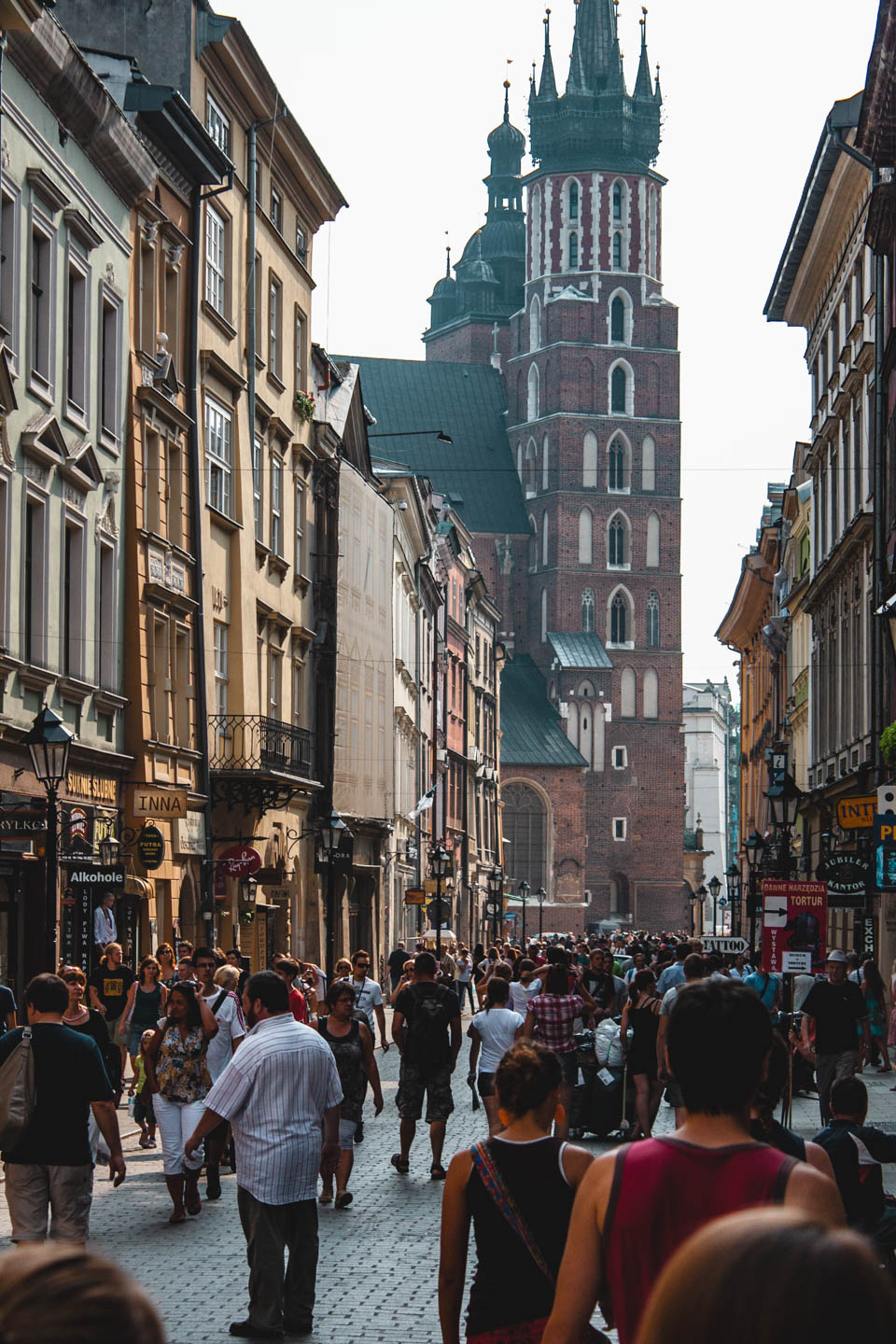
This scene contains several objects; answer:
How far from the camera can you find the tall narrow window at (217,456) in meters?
30.9

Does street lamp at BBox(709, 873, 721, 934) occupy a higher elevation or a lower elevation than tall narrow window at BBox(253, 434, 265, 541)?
lower

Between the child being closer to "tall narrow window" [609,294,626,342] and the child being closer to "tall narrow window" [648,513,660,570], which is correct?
"tall narrow window" [648,513,660,570]

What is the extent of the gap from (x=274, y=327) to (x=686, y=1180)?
110ft

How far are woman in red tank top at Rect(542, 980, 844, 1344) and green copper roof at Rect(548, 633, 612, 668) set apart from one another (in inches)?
3901

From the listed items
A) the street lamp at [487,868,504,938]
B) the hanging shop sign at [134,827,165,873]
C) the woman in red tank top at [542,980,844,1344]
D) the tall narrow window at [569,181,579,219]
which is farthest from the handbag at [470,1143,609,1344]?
the tall narrow window at [569,181,579,219]

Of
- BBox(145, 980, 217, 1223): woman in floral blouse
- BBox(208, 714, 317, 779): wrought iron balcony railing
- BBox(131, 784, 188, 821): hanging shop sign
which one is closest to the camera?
BBox(145, 980, 217, 1223): woman in floral blouse

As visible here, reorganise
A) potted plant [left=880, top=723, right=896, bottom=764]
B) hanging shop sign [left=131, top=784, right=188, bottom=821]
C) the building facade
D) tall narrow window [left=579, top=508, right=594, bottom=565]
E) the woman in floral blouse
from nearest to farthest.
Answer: the woman in floral blouse
potted plant [left=880, top=723, right=896, bottom=764]
the building facade
hanging shop sign [left=131, top=784, right=188, bottom=821]
tall narrow window [left=579, top=508, right=594, bottom=565]

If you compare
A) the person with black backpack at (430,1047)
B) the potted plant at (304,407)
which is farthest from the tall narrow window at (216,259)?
the person with black backpack at (430,1047)

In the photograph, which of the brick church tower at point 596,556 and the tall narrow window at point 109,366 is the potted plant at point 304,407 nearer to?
the tall narrow window at point 109,366

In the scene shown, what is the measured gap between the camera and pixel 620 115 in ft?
363

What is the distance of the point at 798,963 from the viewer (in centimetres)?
2122

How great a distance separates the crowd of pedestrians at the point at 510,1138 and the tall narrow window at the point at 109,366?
265 inches

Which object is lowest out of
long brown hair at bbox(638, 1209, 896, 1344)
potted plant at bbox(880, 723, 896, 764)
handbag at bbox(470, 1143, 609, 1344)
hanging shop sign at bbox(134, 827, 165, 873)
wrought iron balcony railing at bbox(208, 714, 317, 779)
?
handbag at bbox(470, 1143, 609, 1344)

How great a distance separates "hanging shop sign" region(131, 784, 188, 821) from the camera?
2578cm
